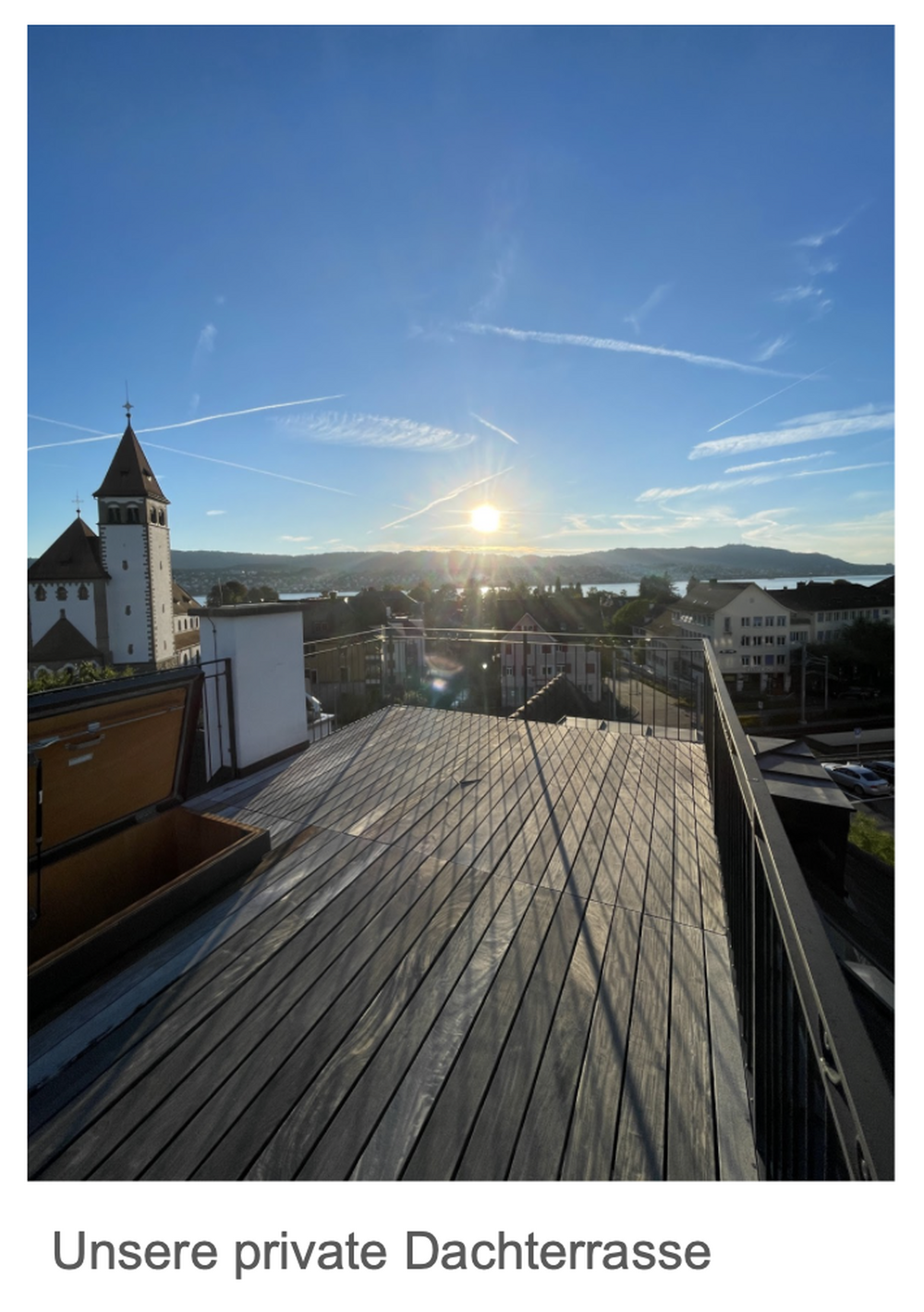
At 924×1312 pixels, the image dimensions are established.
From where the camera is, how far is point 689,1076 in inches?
53.2

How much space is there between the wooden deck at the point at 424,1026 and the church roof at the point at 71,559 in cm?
5175

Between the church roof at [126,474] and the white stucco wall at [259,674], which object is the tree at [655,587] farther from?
the white stucco wall at [259,674]

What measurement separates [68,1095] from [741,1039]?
1748mm

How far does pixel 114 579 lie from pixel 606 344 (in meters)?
43.9

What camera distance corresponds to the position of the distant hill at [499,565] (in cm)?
4156

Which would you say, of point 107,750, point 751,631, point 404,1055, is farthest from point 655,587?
point 404,1055

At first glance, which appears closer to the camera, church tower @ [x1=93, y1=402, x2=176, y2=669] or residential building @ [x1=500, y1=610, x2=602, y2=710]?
residential building @ [x1=500, y1=610, x2=602, y2=710]

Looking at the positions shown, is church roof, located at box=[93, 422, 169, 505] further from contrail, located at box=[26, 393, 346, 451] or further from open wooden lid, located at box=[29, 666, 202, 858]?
open wooden lid, located at box=[29, 666, 202, 858]

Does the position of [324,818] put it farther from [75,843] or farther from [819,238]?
[819,238]

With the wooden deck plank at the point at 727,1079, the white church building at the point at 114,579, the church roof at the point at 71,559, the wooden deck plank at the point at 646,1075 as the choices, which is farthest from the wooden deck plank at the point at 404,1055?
the church roof at the point at 71,559

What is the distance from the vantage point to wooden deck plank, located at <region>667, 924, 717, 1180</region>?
1146 mm

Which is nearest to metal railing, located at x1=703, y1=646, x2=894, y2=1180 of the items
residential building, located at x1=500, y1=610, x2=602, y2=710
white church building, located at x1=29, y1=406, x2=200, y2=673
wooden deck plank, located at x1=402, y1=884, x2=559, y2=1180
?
wooden deck plank, located at x1=402, y1=884, x2=559, y2=1180

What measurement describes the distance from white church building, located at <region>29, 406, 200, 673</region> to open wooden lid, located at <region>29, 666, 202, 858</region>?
44749mm
